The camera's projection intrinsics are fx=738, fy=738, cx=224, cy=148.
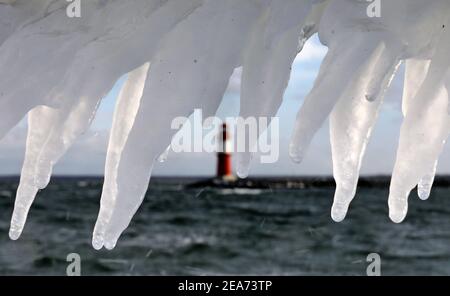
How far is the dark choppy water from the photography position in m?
17.2

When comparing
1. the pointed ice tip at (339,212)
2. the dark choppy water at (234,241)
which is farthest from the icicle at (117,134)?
the dark choppy water at (234,241)

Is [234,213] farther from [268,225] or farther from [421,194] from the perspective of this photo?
[421,194]

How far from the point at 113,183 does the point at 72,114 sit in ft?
0.61

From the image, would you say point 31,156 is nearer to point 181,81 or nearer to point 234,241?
point 181,81

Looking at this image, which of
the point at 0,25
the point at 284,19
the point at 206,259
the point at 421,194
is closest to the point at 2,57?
the point at 0,25

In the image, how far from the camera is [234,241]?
21.5 metres

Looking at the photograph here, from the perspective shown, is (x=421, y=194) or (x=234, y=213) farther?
(x=234, y=213)

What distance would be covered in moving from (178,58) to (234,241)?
20.3 metres

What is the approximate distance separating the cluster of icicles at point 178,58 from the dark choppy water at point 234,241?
14666mm

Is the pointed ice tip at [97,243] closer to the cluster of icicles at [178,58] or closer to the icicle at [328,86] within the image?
the cluster of icicles at [178,58]

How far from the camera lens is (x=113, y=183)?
5.09 ft

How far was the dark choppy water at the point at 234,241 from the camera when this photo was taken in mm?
17234

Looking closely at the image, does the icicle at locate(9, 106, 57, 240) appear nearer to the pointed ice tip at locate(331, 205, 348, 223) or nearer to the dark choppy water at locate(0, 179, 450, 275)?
the pointed ice tip at locate(331, 205, 348, 223)
